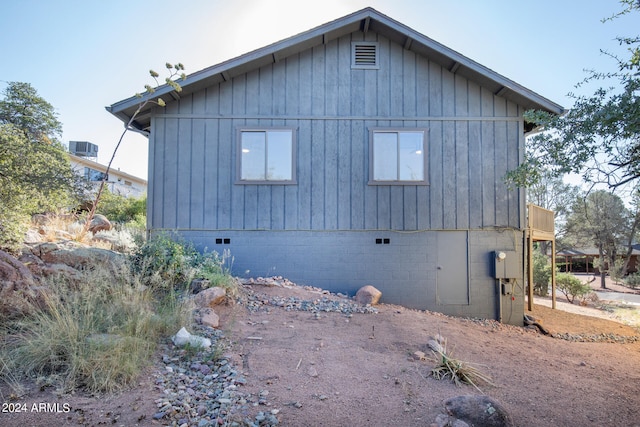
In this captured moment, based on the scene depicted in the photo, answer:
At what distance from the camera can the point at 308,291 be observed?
7.45 meters

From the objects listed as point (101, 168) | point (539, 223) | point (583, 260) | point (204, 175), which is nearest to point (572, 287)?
point (539, 223)

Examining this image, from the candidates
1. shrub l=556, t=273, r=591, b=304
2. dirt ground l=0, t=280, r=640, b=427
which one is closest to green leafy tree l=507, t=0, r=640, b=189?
dirt ground l=0, t=280, r=640, b=427

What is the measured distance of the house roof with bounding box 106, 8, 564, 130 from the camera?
8148mm

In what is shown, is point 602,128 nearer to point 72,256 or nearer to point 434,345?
point 434,345

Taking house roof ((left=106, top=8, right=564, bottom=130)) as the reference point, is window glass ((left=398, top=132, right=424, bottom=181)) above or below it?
below

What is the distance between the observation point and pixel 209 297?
225 inches

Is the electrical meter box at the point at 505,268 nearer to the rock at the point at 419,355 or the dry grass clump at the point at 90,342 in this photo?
the rock at the point at 419,355

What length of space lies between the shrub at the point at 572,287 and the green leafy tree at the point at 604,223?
8.02 m

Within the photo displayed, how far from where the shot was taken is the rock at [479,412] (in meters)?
3.08

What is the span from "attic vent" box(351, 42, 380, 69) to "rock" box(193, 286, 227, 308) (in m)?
5.87

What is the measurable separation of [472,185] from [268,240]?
15.5 ft

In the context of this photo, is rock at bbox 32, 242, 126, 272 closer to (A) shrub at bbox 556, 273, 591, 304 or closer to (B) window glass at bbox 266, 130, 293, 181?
(B) window glass at bbox 266, 130, 293, 181

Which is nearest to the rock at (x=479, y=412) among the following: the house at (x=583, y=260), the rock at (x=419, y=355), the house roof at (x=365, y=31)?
the rock at (x=419, y=355)

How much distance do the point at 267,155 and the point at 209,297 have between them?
382cm
